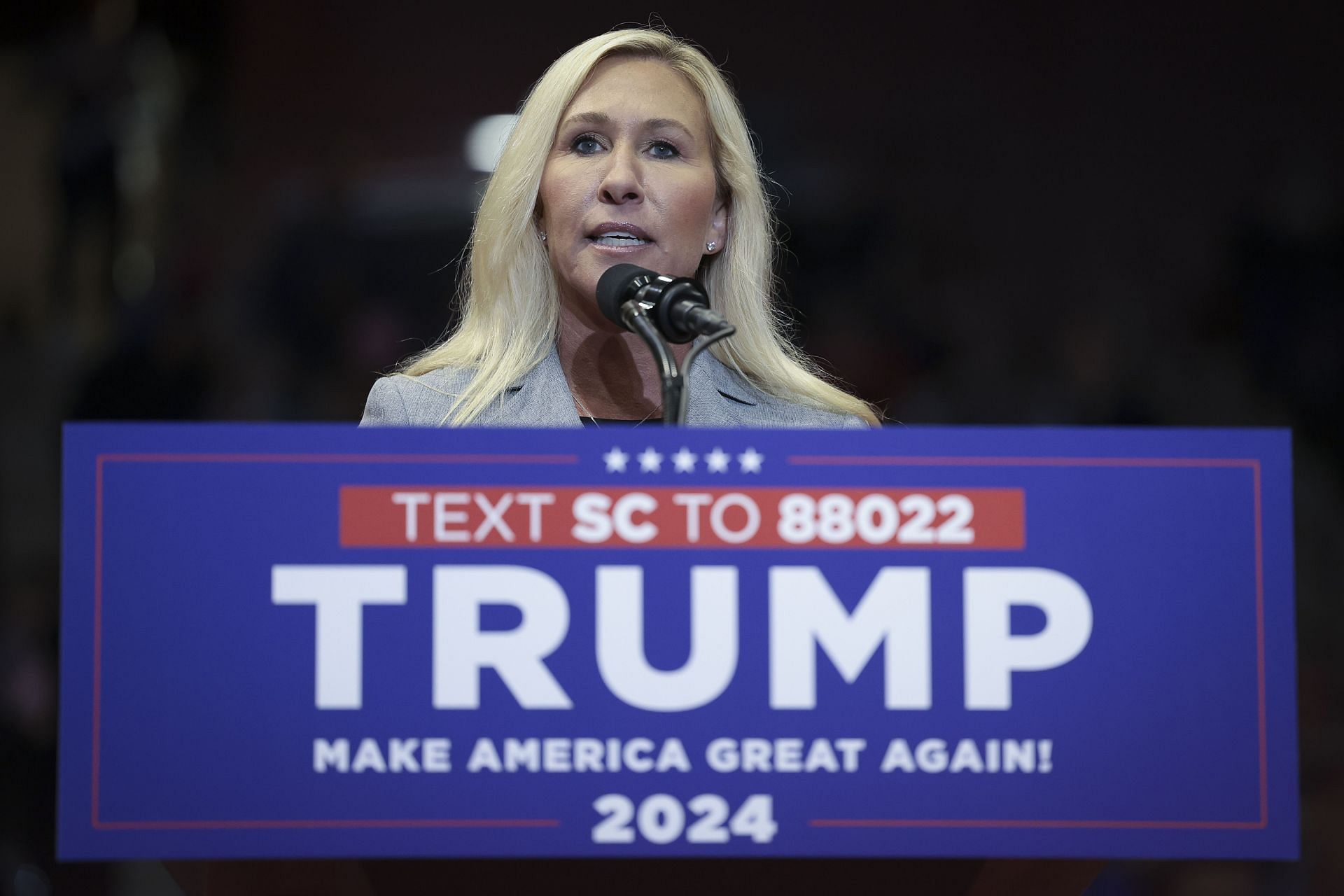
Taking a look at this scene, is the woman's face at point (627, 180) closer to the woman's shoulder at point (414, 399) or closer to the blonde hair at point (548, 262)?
the blonde hair at point (548, 262)

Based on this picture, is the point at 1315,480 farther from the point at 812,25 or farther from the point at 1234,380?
the point at 812,25

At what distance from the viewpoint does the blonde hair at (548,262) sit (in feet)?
5.16

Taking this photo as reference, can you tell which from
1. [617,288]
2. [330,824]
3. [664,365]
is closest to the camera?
[330,824]

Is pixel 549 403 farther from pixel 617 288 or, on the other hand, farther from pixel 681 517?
pixel 681 517

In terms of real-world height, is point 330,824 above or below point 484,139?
below

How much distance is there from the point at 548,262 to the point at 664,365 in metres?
0.65

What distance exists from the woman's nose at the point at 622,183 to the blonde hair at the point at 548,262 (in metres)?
0.12

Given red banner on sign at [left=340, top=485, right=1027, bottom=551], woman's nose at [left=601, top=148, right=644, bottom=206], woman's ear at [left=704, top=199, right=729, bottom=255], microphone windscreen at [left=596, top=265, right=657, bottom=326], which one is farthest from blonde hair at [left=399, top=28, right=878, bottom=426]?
red banner on sign at [left=340, top=485, right=1027, bottom=551]

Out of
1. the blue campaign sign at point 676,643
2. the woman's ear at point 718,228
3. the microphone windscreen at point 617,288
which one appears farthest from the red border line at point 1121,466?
the woman's ear at point 718,228

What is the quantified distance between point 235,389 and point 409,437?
244 cm

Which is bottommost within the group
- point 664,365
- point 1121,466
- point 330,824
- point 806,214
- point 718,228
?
point 330,824

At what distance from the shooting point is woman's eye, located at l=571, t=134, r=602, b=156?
1560 mm

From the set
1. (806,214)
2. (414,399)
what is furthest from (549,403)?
(806,214)

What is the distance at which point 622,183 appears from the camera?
4.84ft
